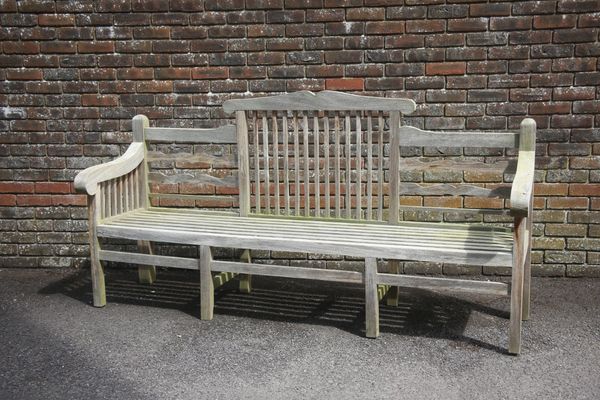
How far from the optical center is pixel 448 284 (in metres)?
3.60

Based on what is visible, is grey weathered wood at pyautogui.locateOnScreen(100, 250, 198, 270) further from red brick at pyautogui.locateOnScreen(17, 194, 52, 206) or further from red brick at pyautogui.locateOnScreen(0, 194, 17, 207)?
red brick at pyautogui.locateOnScreen(0, 194, 17, 207)

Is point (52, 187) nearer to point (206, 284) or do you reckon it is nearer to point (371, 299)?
point (206, 284)

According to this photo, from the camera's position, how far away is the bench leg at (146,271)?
15.6 ft

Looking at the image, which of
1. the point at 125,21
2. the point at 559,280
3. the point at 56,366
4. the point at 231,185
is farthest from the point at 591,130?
the point at 56,366

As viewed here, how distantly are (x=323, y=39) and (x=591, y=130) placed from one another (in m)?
1.90

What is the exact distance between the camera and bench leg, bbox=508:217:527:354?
3.39 m

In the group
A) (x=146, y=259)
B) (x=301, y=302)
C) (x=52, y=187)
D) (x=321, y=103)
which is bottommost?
(x=301, y=302)

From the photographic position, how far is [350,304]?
171 inches

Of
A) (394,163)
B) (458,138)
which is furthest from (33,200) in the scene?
(458,138)

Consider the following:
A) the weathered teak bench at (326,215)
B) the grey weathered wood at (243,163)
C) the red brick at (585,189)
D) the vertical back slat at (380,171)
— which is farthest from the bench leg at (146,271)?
the red brick at (585,189)

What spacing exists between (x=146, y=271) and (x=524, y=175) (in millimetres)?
2646

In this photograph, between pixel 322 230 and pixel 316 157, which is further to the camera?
pixel 316 157

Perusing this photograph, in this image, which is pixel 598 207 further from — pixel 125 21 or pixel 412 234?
pixel 125 21

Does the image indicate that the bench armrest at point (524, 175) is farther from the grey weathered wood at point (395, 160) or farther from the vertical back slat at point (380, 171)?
the vertical back slat at point (380, 171)
